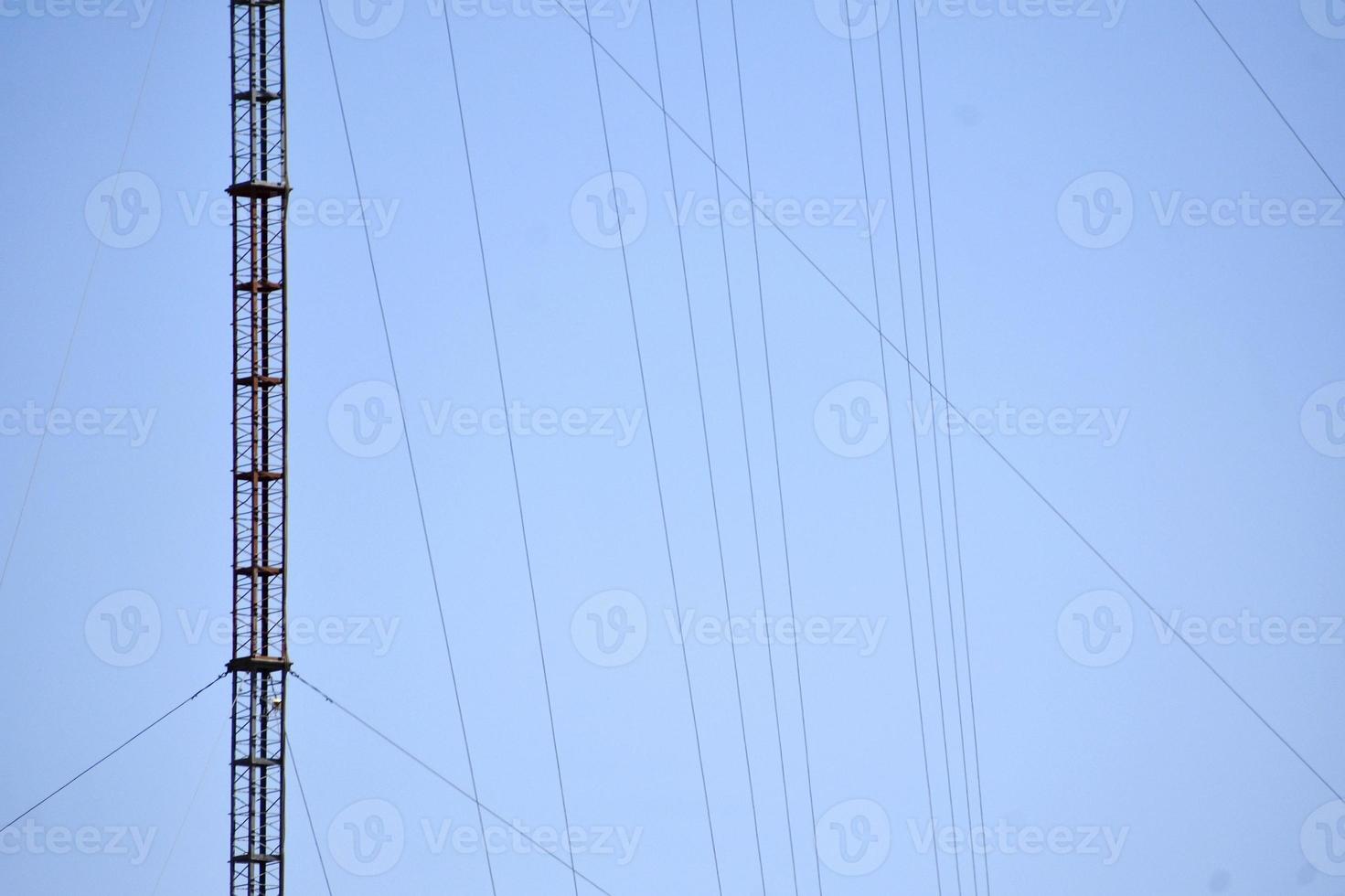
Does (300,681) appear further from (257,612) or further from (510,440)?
(510,440)

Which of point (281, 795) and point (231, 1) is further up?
point (231, 1)

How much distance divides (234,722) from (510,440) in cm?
803

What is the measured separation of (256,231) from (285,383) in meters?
3.20

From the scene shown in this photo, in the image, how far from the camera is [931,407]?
62.0 m

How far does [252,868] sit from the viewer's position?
5941cm

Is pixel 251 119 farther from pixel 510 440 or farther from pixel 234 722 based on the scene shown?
pixel 234 722

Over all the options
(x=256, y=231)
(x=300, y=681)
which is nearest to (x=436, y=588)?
(x=300, y=681)

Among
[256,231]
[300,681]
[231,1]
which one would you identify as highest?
[231,1]

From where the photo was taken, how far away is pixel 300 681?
194 feet

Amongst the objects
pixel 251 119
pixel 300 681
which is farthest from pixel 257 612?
pixel 251 119

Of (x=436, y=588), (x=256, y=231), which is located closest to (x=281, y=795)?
(x=436, y=588)

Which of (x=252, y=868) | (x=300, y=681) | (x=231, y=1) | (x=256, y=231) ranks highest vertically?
(x=231, y=1)

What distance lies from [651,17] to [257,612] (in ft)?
47.7

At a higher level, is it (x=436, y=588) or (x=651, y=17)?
(x=651, y=17)
